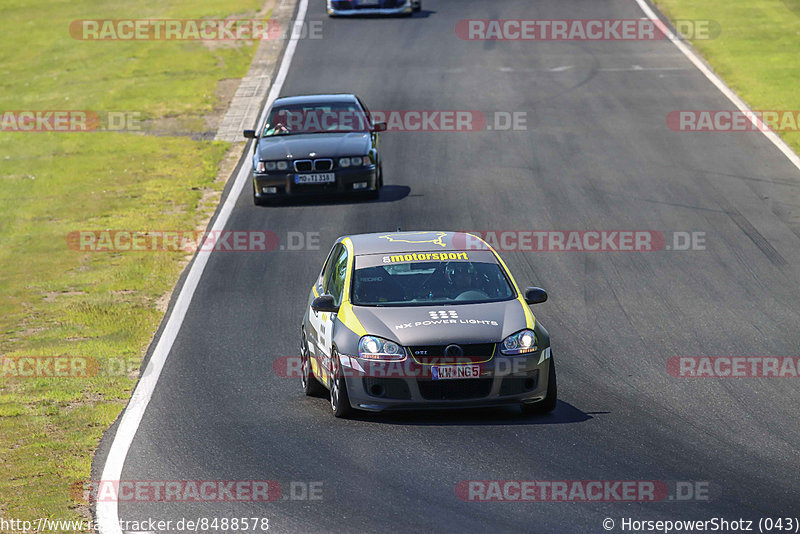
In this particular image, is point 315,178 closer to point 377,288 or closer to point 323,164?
point 323,164

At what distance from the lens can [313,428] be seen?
35.1 feet

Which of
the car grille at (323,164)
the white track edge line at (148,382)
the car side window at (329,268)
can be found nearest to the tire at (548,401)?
the car side window at (329,268)

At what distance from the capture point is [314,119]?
2280 centimetres

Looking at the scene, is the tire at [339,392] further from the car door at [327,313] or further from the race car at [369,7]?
the race car at [369,7]

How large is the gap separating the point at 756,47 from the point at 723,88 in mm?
4750

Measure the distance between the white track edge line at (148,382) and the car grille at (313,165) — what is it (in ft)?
4.68

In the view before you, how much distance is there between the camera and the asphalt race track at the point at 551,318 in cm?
895

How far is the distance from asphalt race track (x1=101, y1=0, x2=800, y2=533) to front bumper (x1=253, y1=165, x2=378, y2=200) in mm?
384

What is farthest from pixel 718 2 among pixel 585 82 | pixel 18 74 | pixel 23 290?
pixel 23 290

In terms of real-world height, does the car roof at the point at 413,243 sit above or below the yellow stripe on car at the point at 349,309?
above

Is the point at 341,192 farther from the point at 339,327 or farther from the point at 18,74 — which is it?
the point at 18,74

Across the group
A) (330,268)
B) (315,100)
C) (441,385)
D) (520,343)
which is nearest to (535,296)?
A: (520,343)

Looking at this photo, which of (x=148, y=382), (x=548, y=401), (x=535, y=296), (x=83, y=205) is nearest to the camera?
(x=548, y=401)

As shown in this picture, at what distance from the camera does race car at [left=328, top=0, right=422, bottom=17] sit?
36031mm
